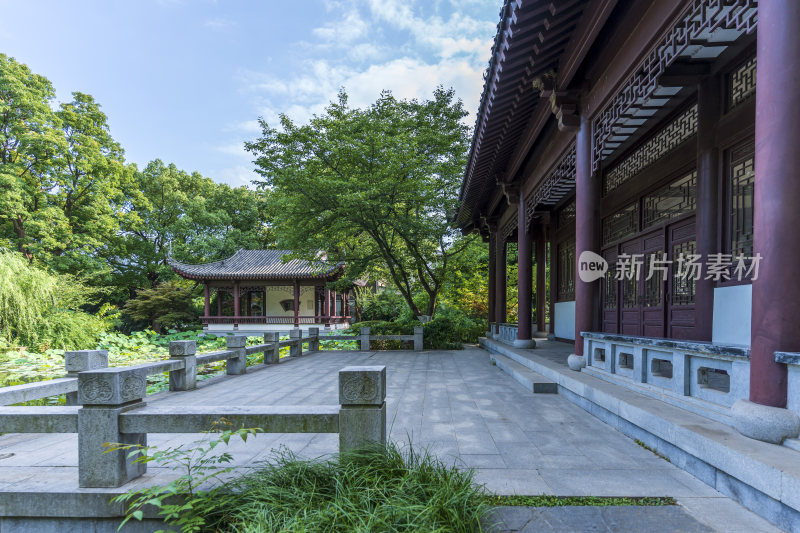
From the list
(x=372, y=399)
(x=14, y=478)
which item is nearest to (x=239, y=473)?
(x=372, y=399)

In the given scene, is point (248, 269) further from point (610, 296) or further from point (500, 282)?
point (610, 296)

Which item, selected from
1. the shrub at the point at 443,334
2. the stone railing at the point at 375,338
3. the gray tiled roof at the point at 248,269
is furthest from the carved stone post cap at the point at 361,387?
the gray tiled roof at the point at 248,269

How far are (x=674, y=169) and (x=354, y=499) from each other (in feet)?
19.9

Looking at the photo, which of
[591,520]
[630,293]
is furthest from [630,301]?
[591,520]

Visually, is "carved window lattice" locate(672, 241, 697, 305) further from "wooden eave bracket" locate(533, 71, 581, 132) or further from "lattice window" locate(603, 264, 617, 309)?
"wooden eave bracket" locate(533, 71, 581, 132)

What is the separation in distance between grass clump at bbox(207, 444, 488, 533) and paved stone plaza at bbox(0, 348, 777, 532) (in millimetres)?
371

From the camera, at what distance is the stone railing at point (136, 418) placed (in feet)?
8.07

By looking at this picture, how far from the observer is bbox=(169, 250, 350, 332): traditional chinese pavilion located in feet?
77.0

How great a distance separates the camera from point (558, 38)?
473cm

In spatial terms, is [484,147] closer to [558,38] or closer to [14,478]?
[558,38]

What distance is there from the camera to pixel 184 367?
6.08m

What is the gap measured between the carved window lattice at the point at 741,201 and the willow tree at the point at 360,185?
25.6 feet

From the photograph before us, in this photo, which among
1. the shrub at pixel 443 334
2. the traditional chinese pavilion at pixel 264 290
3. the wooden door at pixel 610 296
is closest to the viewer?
the wooden door at pixel 610 296

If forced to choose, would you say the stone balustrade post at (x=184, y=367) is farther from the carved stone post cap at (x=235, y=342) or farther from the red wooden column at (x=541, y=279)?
the red wooden column at (x=541, y=279)
